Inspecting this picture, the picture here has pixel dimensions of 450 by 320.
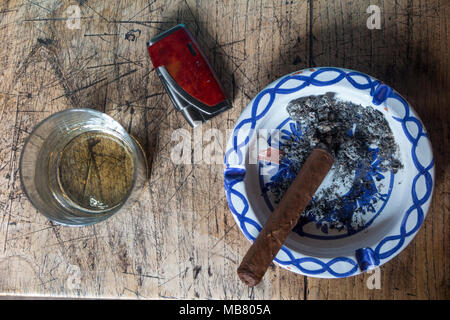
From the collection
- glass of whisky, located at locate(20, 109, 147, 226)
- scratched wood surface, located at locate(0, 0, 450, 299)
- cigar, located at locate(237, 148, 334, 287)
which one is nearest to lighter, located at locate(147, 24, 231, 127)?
scratched wood surface, located at locate(0, 0, 450, 299)

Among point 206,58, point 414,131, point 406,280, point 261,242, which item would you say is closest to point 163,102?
point 206,58

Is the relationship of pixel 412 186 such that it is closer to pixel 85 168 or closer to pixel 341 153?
pixel 341 153

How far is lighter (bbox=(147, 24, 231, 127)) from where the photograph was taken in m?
0.76

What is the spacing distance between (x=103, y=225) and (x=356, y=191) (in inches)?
24.0

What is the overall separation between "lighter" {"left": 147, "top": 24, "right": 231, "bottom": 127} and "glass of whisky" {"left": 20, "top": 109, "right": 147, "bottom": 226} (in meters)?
0.15

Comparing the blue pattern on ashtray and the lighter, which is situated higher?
the lighter

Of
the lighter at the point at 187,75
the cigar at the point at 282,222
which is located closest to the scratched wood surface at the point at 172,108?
the lighter at the point at 187,75

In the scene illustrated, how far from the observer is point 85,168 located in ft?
2.60

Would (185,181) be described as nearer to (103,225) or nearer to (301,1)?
(103,225)

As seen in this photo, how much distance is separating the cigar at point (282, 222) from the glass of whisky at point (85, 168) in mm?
306

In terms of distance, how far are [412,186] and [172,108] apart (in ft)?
1.84

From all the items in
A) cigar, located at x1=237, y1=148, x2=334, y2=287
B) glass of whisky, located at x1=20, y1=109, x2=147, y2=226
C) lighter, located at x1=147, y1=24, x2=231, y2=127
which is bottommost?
cigar, located at x1=237, y1=148, x2=334, y2=287

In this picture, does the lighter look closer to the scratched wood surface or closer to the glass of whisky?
the scratched wood surface

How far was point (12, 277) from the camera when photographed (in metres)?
0.81
